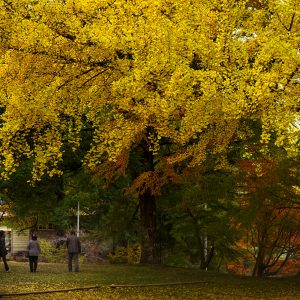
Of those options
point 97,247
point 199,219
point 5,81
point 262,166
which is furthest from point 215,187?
point 97,247

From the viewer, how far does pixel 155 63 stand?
10.4 meters

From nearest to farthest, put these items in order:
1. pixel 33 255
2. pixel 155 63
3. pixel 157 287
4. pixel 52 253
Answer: pixel 155 63 → pixel 157 287 → pixel 33 255 → pixel 52 253

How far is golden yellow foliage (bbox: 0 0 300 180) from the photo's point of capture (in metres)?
10.6

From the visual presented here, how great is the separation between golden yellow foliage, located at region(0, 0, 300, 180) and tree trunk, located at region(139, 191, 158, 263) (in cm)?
989

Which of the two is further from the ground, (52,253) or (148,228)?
(148,228)

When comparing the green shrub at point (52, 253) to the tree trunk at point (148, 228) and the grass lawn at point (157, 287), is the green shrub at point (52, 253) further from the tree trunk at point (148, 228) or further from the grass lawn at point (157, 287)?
the grass lawn at point (157, 287)

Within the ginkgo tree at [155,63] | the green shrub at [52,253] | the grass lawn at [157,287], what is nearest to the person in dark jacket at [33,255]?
the grass lawn at [157,287]

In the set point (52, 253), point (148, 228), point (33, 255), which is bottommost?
point (52, 253)

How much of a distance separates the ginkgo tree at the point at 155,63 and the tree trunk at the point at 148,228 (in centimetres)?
966

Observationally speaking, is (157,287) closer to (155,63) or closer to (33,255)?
(155,63)

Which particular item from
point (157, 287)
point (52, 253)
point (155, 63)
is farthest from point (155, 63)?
point (52, 253)

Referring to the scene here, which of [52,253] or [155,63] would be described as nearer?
[155,63]

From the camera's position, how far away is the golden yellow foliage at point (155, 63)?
416 inches

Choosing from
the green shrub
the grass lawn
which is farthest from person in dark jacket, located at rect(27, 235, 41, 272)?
the green shrub
